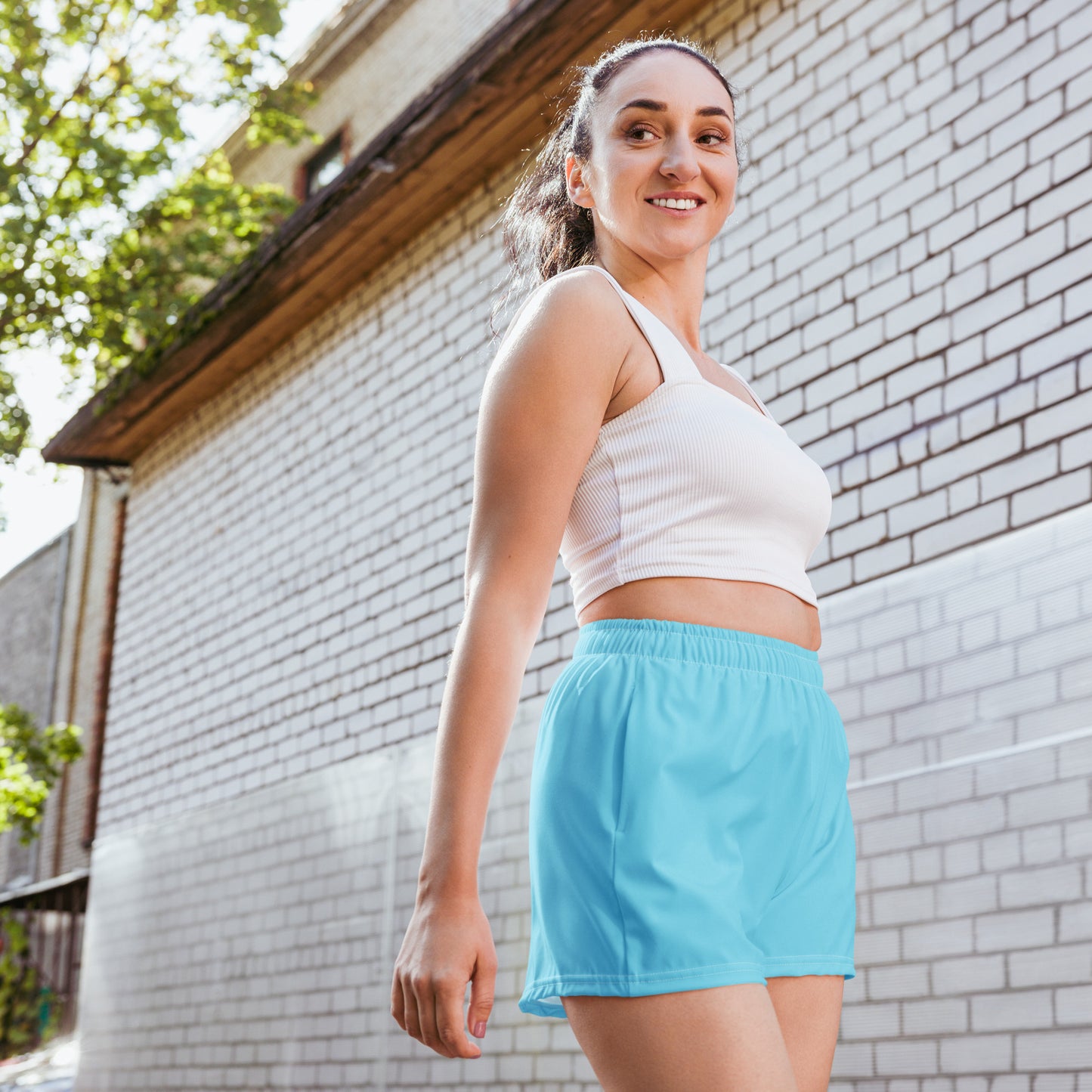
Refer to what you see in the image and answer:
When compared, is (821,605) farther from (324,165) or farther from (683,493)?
(324,165)

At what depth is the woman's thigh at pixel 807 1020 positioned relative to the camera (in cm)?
160

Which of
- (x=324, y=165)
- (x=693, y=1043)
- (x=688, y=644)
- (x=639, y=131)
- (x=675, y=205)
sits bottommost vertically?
(x=693, y=1043)

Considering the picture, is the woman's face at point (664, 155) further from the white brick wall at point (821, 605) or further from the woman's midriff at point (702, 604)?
the white brick wall at point (821, 605)

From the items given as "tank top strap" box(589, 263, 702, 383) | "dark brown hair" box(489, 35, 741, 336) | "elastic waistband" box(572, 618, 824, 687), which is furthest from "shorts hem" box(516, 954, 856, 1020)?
"dark brown hair" box(489, 35, 741, 336)

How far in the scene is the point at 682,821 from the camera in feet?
4.94

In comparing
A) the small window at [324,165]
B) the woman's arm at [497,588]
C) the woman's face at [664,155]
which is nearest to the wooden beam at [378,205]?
the small window at [324,165]

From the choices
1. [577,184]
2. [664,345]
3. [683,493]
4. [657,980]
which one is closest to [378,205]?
[577,184]

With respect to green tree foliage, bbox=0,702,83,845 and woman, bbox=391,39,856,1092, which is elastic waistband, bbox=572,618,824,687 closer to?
woman, bbox=391,39,856,1092

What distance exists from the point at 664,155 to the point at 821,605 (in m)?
3.00

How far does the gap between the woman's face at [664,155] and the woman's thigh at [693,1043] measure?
98 cm

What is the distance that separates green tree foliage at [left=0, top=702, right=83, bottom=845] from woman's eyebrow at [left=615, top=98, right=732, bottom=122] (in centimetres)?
1079

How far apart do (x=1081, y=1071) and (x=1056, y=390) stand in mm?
1823

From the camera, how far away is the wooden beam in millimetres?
6406

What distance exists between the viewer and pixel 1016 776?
13.0 ft
